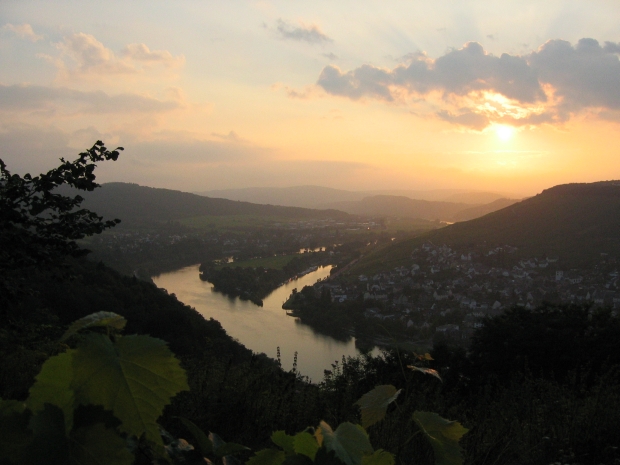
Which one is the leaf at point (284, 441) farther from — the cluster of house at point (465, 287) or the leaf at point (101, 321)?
the cluster of house at point (465, 287)

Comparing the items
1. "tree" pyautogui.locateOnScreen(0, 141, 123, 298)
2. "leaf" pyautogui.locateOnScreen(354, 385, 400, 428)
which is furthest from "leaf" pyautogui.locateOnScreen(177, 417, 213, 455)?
"tree" pyautogui.locateOnScreen(0, 141, 123, 298)

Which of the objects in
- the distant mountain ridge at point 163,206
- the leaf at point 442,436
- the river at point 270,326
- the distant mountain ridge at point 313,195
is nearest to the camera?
the leaf at point 442,436

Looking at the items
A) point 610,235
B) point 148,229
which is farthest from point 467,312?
point 148,229

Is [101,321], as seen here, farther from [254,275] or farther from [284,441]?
[254,275]

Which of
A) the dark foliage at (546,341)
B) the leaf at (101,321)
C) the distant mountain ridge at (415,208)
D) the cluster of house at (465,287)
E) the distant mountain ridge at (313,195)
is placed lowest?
the cluster of house at (465,287)

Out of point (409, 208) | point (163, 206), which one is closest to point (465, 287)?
point (163, 206)

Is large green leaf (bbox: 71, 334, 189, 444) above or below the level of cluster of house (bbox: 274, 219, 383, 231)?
above

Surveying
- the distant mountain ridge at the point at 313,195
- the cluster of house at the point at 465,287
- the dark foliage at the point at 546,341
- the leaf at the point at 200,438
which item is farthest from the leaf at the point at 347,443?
the distant mountain ridge at the point at 313,195

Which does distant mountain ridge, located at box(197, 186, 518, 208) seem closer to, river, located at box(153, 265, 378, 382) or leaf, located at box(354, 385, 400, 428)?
river, located at box(153, 265, 378, 382)
